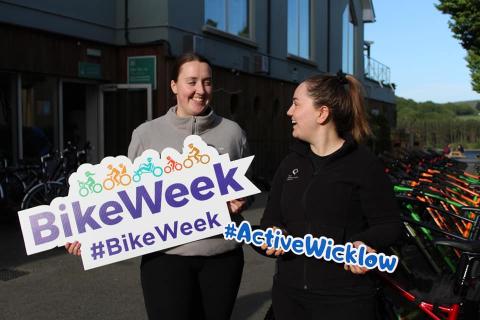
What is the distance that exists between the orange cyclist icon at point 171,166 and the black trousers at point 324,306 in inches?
29.4

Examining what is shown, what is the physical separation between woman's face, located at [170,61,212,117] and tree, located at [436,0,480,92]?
1036 centimetres

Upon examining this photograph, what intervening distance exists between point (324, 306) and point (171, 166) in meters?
0.95

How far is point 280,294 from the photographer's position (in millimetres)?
2502

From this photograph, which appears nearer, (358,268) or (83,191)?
(358,268)

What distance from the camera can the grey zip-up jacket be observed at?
264cm

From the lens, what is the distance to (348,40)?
78.9ft

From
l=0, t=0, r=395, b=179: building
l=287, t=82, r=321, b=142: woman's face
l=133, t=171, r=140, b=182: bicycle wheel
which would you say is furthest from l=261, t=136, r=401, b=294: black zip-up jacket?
l=0, t=0, r=395, b=179: building

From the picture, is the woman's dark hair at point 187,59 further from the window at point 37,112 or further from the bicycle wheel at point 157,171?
the window at point 37,112

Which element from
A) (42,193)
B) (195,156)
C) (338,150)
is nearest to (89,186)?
(195,156)

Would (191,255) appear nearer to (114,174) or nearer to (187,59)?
(114,174)

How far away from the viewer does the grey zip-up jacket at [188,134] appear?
2645 millimetres

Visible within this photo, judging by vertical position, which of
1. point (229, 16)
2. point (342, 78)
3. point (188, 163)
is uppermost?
point (229, 16)

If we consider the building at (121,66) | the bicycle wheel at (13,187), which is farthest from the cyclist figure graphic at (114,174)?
the building at (121,66)

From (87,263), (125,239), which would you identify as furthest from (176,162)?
(87,263)
